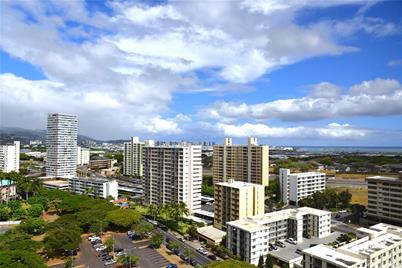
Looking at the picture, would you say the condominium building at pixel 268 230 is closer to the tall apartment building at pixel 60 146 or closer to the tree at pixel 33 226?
the tree at pixel 33 226

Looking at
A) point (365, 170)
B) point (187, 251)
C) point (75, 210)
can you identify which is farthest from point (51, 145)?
point (365, 170)

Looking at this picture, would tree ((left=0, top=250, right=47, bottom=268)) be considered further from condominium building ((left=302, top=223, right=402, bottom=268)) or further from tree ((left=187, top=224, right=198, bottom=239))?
condominium building ((left=302, top=223, right=402, bottom=268))

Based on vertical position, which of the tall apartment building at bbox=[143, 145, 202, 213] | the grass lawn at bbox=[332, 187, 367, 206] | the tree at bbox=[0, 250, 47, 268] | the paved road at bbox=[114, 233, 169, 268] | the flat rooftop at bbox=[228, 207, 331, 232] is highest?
the tall apartment building at bbox=[143, 145, 202, 213]

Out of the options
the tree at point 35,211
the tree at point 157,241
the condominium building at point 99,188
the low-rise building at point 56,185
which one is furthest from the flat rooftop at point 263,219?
the low-rise building at point 56,185

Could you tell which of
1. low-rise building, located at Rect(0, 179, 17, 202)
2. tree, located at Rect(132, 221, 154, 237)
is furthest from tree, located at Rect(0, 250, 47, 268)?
low-rise building, located at Rect(0, 179, 17, 202)

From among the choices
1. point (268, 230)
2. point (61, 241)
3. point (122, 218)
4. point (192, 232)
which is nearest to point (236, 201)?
point (192, 232)
